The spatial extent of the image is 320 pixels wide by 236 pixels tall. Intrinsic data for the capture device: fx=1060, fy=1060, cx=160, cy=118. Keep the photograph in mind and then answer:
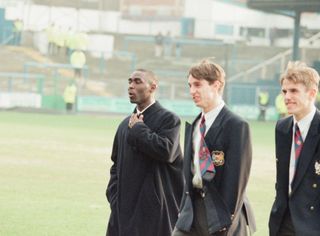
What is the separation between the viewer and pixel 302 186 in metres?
5.70

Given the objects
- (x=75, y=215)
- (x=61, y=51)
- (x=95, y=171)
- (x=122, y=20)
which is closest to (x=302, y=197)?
(x=75, y=215)

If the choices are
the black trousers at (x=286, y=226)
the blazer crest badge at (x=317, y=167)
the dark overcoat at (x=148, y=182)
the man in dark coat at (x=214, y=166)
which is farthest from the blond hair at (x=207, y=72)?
the dark overcoat at (x=148, y=182)

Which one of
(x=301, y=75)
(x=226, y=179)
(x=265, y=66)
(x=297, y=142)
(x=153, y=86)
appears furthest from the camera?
(x=265, y=66)

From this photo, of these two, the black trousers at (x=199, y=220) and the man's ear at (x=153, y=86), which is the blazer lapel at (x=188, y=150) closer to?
the black trousers at (x=199, y=220)

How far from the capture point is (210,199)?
600 cm

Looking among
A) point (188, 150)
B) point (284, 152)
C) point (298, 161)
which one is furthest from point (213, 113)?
point (298, 161)

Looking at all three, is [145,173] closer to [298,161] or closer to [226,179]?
[226,179]

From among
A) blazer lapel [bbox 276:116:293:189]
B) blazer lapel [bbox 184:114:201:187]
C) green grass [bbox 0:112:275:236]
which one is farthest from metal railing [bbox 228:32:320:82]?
blazer lapel [bbox 276:116:293:189]

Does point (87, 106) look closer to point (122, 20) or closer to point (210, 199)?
point (122, 20)

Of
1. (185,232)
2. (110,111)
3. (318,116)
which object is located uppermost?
(318,116)

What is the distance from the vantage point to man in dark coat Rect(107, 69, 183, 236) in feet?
23.6

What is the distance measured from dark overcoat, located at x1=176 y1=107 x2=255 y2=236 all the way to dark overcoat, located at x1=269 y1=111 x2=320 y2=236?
0.28 m

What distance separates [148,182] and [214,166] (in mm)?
1282

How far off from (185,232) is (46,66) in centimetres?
4074
